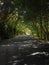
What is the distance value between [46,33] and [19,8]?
5.68 metres

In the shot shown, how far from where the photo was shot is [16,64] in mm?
10703

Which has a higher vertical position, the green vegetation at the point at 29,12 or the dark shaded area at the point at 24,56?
the green vegetation at the point at 29,12

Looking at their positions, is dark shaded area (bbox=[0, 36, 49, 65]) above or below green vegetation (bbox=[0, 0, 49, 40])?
below

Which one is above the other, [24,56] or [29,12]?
[29,12]

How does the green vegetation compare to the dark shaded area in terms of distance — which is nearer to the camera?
the dark shaded area

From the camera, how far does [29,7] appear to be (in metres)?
16.4

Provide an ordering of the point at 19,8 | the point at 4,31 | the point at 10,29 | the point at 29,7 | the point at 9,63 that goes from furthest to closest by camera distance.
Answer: the point at 10,29, the point at 4,31, the point at 19,8, the point at 29,7, the point at 9,63

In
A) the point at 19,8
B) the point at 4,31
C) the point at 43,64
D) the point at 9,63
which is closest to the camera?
the point at 43,64

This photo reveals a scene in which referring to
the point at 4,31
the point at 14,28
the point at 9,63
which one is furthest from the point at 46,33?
the point at 14,28

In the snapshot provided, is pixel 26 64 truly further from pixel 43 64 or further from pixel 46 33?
pixel 46 33

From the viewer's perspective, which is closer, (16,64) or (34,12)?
(16,64)

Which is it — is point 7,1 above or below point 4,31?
above

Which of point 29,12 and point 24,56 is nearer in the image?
point 24,56

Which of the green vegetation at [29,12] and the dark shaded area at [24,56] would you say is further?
the green vegetation at [29,12]
